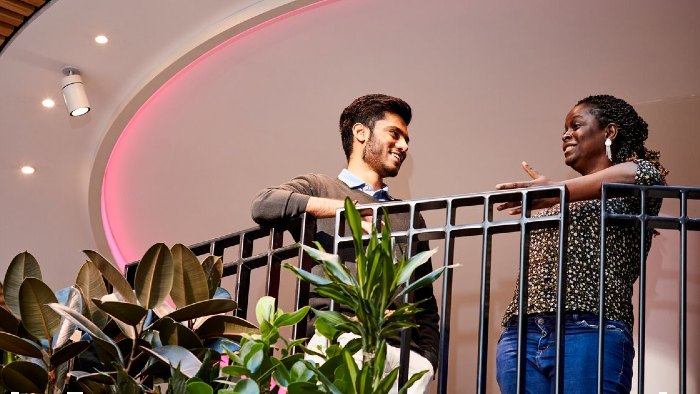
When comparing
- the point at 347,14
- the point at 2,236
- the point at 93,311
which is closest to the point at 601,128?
the point at 347,14

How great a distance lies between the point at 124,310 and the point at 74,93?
11.6ft

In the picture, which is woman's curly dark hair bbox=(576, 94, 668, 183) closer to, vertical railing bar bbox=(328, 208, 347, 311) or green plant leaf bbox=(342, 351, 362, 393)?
vertical railing bar bbox=(328, 208, 347, 311)

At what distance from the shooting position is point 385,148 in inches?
158

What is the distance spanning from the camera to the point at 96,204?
651cm

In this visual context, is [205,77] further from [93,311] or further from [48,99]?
[93,311]

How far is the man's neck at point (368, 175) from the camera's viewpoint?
399 cm

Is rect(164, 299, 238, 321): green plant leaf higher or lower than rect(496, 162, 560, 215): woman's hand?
lower

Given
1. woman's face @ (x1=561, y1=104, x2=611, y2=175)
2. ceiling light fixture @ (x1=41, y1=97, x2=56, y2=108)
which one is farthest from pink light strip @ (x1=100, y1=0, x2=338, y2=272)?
woman's face @ (x1=561, y1=104, x2=611, y2=175)

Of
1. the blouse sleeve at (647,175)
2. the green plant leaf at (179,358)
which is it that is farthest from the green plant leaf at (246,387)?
the blouse sleeve at (647,175)

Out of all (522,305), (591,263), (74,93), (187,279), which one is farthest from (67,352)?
(74,93)

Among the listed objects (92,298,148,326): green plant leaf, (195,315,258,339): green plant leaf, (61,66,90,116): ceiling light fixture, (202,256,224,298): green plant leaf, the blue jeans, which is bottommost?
(92,298,148,326): green plant leaf

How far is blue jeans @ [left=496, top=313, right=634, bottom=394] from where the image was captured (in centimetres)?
304

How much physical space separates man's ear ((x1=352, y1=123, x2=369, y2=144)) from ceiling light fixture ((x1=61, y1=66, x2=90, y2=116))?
171 centimetres

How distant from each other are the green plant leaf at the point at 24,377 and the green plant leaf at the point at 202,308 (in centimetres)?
24
